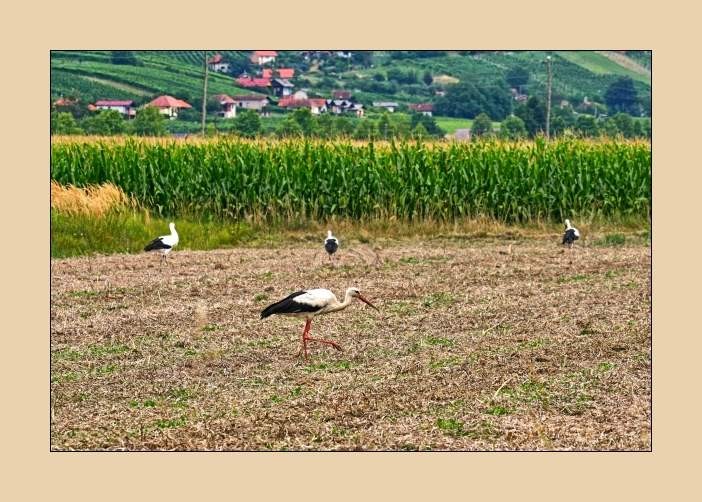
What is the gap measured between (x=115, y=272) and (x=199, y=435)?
31.7 feet

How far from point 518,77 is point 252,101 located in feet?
35.9

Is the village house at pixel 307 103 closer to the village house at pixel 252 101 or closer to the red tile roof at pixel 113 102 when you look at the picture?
the village house at pixel 252 101

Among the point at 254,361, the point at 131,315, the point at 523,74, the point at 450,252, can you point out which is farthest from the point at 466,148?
the point at 254,361

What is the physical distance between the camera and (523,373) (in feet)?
37.3

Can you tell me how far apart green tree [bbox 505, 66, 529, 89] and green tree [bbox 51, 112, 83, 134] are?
43.4ft

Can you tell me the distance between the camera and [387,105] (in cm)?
3123

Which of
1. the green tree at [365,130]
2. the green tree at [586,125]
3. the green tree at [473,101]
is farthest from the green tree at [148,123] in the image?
the green tree at [586,125]

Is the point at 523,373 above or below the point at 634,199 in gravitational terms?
below

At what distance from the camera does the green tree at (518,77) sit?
1352 inches

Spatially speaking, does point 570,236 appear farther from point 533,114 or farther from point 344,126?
point 533,114

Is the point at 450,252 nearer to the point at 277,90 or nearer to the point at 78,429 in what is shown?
the point at 277,90

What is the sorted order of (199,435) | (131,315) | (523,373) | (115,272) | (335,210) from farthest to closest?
1. (335,210)
2. (115,272)
3. (131,315)
4. (523,373)
5. (199,435)

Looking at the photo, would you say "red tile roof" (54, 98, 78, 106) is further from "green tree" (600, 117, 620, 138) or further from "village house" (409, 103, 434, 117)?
"green tree" (600, 117, 620, 138)

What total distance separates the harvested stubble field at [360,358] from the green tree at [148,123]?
27.1 feet
